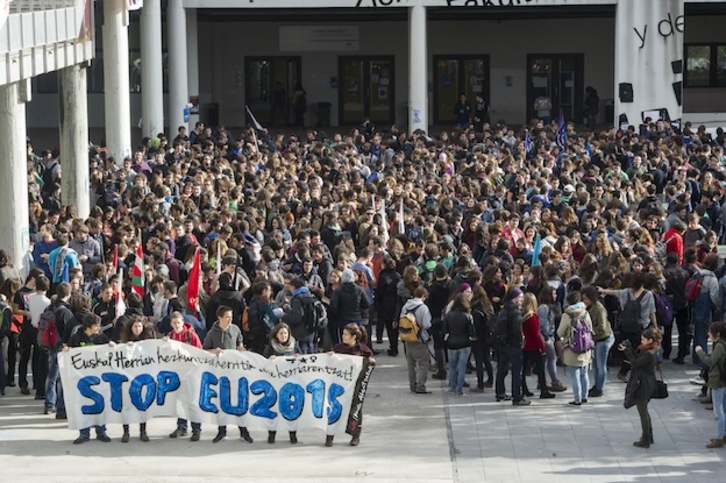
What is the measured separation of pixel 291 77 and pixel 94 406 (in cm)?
3150

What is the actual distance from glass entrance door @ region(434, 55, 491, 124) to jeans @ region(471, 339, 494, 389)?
95.6 ft

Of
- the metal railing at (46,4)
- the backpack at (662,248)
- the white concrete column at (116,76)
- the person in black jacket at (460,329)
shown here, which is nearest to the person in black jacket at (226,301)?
the person in black jacket at (460,329)

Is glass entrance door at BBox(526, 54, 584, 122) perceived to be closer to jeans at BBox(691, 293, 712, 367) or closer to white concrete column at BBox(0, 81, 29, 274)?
white concrete column at BBox(0, 81, 29, 274)

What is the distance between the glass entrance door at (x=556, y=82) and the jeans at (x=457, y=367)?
1147 inches

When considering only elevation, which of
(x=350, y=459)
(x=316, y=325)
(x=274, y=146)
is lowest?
(x=350, y=459)

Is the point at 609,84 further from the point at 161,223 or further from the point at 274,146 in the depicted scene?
the point at 161,223

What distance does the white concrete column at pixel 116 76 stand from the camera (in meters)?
30.1

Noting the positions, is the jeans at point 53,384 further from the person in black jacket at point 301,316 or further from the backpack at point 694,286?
the backpack at point 694,286

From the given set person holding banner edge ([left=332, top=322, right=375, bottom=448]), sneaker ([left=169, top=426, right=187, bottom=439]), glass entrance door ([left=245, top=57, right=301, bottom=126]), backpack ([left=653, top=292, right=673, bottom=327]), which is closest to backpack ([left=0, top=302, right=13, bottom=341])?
sneaker ([left=169, top=426, right=187, bottom=439])

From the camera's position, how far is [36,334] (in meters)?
17.0

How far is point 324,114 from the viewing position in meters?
45.5

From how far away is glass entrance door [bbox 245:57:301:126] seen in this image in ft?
150

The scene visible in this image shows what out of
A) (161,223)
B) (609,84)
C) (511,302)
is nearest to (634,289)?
(511,302)

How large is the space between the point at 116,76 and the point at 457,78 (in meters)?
17.7
